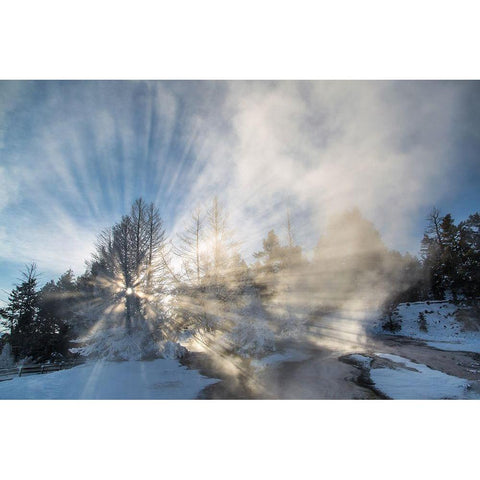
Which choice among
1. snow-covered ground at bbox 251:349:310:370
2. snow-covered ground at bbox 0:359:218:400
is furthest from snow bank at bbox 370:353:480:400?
snow-covered ground at bbox 0:359:218:400

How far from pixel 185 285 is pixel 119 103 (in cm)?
431

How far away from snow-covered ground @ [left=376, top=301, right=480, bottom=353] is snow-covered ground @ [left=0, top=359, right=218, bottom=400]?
8.96m

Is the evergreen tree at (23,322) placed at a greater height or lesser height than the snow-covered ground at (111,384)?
greater

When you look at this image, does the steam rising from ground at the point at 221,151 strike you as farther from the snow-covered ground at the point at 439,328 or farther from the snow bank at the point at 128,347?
the snow-covered ground at the point at 439,328

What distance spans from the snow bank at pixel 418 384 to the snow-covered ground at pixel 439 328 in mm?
4609

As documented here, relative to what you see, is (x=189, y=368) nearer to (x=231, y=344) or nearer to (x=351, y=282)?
(x=231, y=344)

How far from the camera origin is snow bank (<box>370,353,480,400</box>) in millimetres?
3248

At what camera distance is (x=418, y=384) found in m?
3.57

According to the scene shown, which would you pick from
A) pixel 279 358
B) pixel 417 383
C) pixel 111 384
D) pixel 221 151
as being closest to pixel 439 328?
pixel 417 383

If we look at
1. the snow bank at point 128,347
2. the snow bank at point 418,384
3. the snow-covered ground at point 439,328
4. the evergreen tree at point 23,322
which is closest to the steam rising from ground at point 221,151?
the snow bank at point 128,347

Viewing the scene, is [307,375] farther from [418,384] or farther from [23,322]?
[23,322]

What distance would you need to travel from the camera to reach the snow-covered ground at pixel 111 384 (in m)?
3.41

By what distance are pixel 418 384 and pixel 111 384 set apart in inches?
211

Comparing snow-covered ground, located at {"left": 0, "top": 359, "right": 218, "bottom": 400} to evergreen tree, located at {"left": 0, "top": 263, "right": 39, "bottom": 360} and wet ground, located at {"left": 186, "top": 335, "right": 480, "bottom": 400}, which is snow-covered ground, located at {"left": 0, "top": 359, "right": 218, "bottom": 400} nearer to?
wet ground, located at {"left": 186, "top": 335, "right": 480, "bottom": 400}
